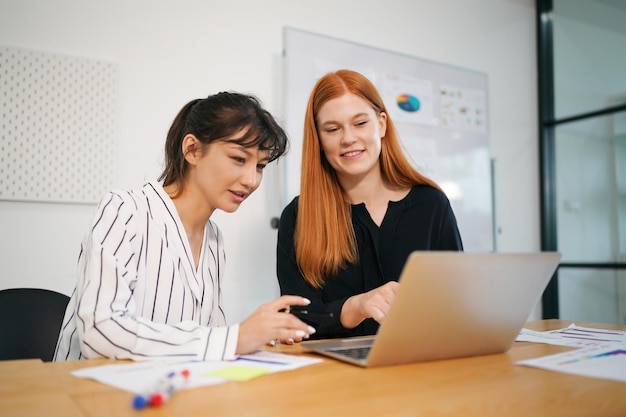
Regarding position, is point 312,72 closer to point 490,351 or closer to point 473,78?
point 473,78

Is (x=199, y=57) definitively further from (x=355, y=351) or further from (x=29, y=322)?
(x=355, y=351)

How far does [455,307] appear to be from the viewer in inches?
33.3

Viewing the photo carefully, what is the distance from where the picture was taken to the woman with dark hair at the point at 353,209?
5.16 feet

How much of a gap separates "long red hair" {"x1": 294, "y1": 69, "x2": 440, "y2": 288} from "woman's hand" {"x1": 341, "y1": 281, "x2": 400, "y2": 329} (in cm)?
33

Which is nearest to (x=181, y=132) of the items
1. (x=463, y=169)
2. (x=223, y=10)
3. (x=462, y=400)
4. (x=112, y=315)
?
(x=112, y=315)

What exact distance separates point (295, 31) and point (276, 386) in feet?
6.44

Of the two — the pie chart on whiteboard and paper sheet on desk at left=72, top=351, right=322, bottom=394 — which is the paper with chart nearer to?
paper sheet on desk at left=72, top=351, right=322, bottom=394

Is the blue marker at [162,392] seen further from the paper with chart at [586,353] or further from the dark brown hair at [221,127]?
the dark brown hair at [221,127]

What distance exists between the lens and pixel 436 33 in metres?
3.07

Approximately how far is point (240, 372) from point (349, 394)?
0.62ft

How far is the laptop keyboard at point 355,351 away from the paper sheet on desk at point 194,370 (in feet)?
0.21

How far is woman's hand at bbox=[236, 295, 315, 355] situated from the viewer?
944 mm

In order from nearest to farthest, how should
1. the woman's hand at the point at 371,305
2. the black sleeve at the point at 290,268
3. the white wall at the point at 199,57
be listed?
1. the woman's hand at the point at 371,305
2. the black sleeve at the point at 290,268
3. the white wall at the point at 199,57

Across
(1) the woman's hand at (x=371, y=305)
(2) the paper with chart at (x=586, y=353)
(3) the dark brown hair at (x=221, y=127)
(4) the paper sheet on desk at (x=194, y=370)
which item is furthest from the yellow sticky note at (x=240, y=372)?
(3) the dark brown hair at (x=221, y=127)
